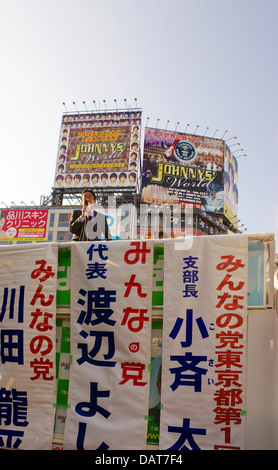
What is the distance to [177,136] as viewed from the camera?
123 ft

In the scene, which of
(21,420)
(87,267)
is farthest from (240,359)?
(21,420)

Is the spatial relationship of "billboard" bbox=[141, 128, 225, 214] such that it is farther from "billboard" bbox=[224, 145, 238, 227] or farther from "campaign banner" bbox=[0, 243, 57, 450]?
"campaign banner" bbox=[0, 243, 57, 450]

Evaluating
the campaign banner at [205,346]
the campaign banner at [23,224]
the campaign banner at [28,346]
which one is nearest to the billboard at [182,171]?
the campaign banner at [23,224]

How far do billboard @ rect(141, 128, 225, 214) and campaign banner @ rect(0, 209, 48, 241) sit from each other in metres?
10.0

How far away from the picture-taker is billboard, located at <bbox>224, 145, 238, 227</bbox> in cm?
3711

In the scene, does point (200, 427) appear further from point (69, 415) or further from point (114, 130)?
point (114, 130)

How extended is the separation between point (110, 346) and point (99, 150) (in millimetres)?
35321

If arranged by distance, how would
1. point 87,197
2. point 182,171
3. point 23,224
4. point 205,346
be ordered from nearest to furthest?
point 205,346, point 87,197, point 182,171, point 23,224

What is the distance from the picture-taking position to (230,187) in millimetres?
38406

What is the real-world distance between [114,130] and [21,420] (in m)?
36.1

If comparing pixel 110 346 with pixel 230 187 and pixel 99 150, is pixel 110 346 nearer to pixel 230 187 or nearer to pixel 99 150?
pixel 99 150

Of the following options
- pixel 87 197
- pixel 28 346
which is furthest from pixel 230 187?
pixel 28 346

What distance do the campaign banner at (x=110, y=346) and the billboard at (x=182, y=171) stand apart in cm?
3272

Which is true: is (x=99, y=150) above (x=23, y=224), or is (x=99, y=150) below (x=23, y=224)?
above
